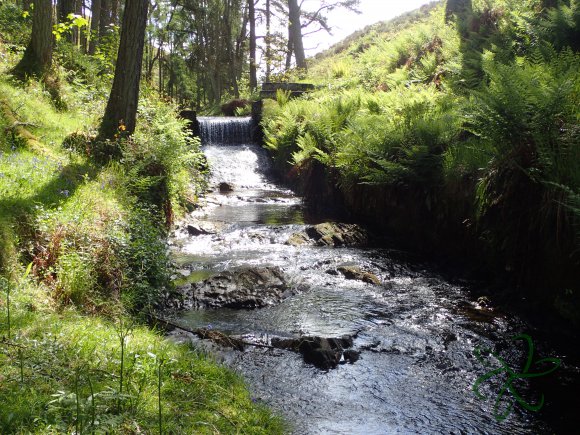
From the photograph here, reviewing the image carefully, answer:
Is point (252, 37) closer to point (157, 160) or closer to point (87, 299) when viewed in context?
point (157, 160)

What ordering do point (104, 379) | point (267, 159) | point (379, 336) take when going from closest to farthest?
point (104, 379) < point (379, 336) < point (267, 159)

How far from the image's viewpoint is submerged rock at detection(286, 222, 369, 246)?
8.77m

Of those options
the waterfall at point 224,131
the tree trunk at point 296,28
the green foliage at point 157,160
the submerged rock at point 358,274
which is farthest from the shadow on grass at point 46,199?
the tree trunk at point 296,28

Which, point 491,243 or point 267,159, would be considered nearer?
point 491,243

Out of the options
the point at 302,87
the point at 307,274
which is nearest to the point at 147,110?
the point at 307,274

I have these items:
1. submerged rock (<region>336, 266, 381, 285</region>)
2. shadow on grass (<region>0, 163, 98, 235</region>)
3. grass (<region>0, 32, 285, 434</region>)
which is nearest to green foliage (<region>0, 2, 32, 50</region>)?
grass (<region>0, 32, 285, 434</region>)

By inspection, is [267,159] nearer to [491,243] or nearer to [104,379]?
[491,243]

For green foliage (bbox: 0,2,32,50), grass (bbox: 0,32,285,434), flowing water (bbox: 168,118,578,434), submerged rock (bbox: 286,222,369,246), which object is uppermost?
green foliage (bbox: 0,2,32,50)

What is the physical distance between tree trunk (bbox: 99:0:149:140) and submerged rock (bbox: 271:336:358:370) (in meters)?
5.31

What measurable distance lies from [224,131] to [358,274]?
12.8 metres

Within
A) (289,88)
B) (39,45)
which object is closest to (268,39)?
(289,88)

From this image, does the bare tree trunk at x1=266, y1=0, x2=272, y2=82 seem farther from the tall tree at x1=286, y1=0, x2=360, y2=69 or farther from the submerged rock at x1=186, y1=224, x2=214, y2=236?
the submerged rock at x1=186, y1=224, x2=214, y2=236

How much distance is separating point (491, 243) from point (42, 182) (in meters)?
5.75

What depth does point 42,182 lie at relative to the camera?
5824 mm
